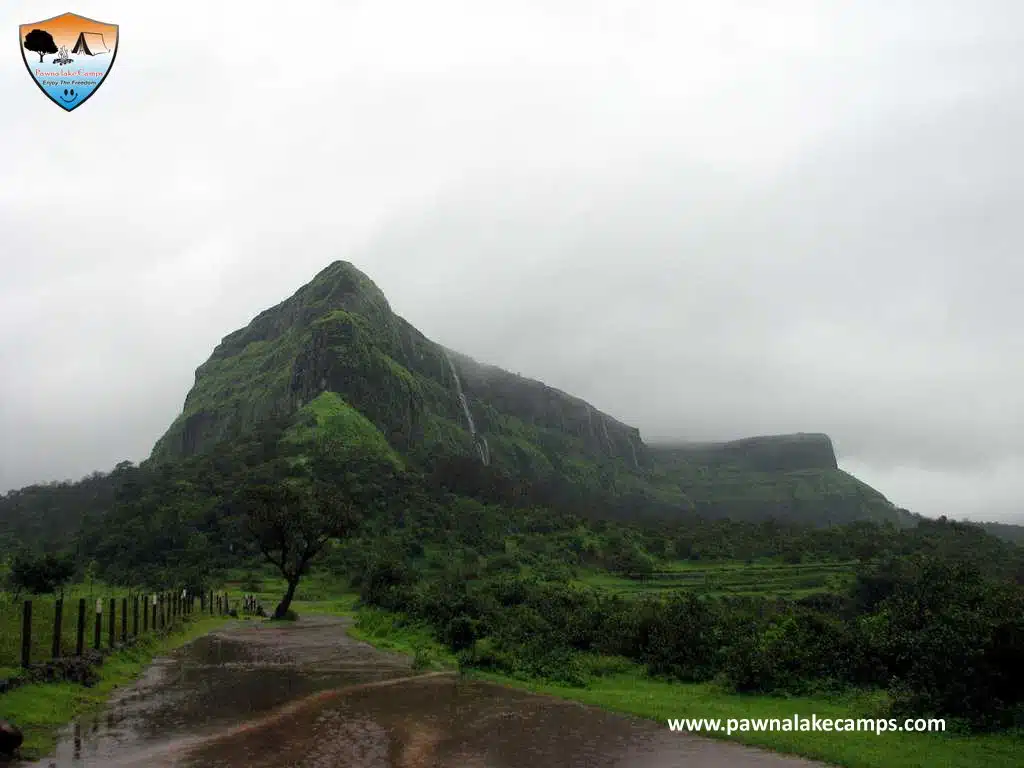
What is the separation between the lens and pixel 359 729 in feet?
41.4

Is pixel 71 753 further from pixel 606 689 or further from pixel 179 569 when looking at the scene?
pixel 179 569

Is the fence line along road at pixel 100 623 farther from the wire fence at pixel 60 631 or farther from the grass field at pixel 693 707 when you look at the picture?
the grass field at pixel 693 707

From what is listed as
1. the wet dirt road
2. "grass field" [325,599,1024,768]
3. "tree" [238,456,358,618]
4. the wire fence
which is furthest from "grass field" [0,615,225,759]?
"tree" [238,456,358,618]

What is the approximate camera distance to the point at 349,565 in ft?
220

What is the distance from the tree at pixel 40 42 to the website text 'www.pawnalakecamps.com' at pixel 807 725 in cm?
2261

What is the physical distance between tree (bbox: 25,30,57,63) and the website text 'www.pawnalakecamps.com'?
74.2ft

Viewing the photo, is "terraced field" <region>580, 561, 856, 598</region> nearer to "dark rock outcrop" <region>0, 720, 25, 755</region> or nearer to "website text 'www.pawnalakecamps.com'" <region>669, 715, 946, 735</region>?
"website text 'www.pawnalakecamps.com'" <region>669, 715, 946, 735</region>

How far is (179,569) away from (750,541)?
71.2 metres

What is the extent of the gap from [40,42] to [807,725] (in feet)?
81.3

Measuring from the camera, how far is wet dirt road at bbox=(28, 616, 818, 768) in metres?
10.9

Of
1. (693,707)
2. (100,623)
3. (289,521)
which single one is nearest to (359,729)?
(693,707)

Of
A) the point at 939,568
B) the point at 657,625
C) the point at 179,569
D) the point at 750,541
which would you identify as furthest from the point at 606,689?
the point at 750,541

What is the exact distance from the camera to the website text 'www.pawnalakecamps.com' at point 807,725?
43.2 ft

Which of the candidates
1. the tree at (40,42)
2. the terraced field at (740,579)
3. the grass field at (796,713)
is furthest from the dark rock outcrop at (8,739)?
the terraced field at (740,579)
